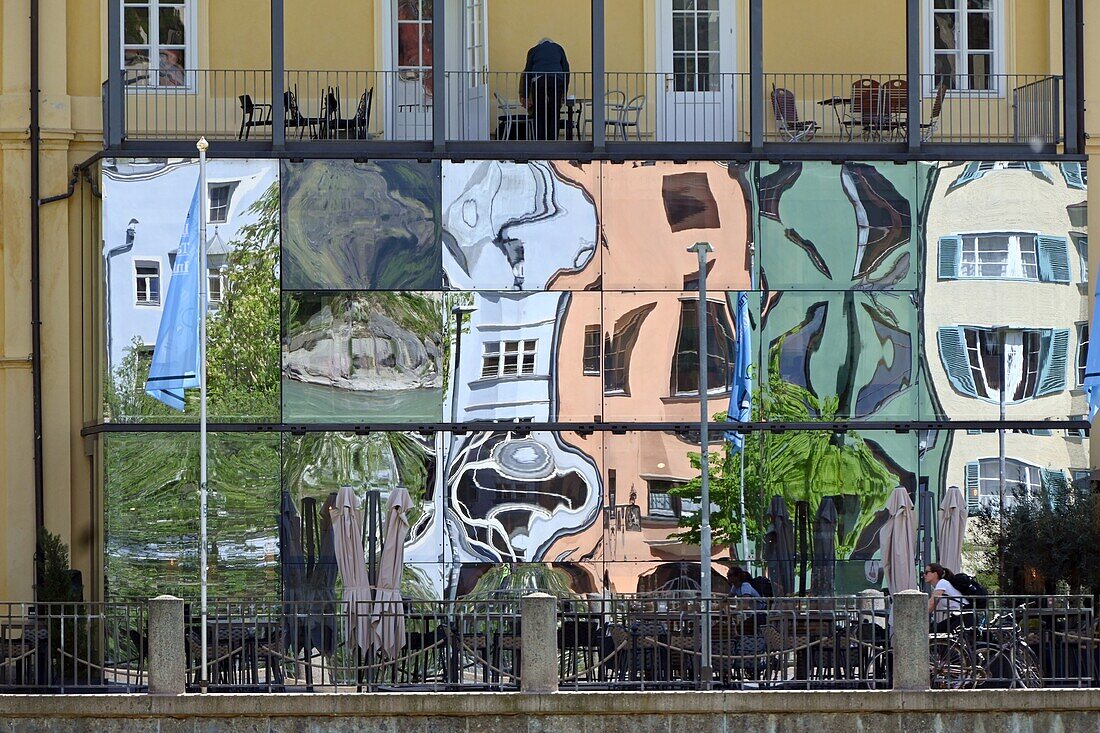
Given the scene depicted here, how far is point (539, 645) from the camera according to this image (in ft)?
62.3

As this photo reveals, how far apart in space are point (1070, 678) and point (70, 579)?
517 inches

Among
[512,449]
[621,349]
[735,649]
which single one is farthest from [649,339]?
[735,649]

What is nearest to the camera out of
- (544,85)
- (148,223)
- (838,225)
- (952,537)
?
(952,537)

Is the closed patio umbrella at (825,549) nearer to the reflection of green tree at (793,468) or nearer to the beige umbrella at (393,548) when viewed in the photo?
the reflection of green tree at (793,468)

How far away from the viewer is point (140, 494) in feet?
81.7

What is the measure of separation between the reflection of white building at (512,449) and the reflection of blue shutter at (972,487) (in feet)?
15.9

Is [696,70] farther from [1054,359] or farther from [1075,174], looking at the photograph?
[1054,359]

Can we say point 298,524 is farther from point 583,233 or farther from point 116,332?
point 583,233

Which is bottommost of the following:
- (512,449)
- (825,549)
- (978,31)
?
(825,549)

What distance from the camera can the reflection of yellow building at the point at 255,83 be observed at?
2700 cm

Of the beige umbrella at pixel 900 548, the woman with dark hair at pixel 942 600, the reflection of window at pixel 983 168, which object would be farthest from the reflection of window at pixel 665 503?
the reflection of window at pixel 983 168

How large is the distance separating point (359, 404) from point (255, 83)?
5368 millimetres

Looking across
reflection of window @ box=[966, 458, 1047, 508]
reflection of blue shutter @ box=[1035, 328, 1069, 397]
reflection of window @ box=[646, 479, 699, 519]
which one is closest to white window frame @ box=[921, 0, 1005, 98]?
reflection of blue shutter @ box=[1035, 328, 1069, 397]

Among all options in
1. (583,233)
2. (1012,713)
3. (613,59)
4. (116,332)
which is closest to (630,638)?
(1012,713)
